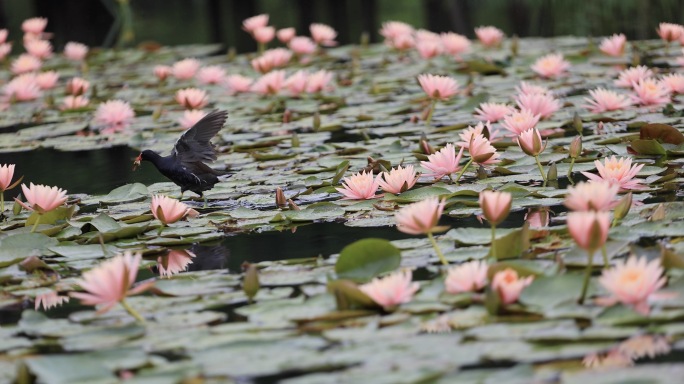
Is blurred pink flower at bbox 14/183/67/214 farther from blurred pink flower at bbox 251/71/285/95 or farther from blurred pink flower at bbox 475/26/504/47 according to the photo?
blurred pink flower at bbox 475/26/504/47

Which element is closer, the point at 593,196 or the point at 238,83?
the point at 593,196

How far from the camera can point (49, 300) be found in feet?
9.61

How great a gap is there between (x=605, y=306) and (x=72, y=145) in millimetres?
4063

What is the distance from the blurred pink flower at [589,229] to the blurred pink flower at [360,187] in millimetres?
1385

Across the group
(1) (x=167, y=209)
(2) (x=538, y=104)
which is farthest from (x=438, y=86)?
(1) (x=167, y=209)

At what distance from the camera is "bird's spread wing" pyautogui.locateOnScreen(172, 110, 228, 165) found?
4.38 m

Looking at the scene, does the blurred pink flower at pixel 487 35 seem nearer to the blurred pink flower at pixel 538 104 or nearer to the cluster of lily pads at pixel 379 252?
the cluster of lily pads at pixel 379 252

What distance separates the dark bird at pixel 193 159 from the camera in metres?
4.23

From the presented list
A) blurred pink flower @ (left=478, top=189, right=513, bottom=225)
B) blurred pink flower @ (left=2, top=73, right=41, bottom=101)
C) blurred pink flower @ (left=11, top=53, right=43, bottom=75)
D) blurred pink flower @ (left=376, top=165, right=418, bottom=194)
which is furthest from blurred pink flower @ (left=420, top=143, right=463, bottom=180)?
blurred pink flower @ (left=11, top=53, right=43, bottom=75)

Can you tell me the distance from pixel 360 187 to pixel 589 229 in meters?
1.46

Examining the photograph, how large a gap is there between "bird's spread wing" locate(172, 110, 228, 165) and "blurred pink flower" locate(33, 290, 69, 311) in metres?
1.43

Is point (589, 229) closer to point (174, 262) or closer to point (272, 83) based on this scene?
point (174, 262)

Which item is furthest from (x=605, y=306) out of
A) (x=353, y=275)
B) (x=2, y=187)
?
(x=2, y=187)

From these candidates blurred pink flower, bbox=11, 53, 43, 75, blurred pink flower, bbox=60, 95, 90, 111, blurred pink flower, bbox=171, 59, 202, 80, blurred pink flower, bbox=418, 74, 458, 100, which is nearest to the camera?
blurred pink flower, bbox=418, 74, 458, 100
